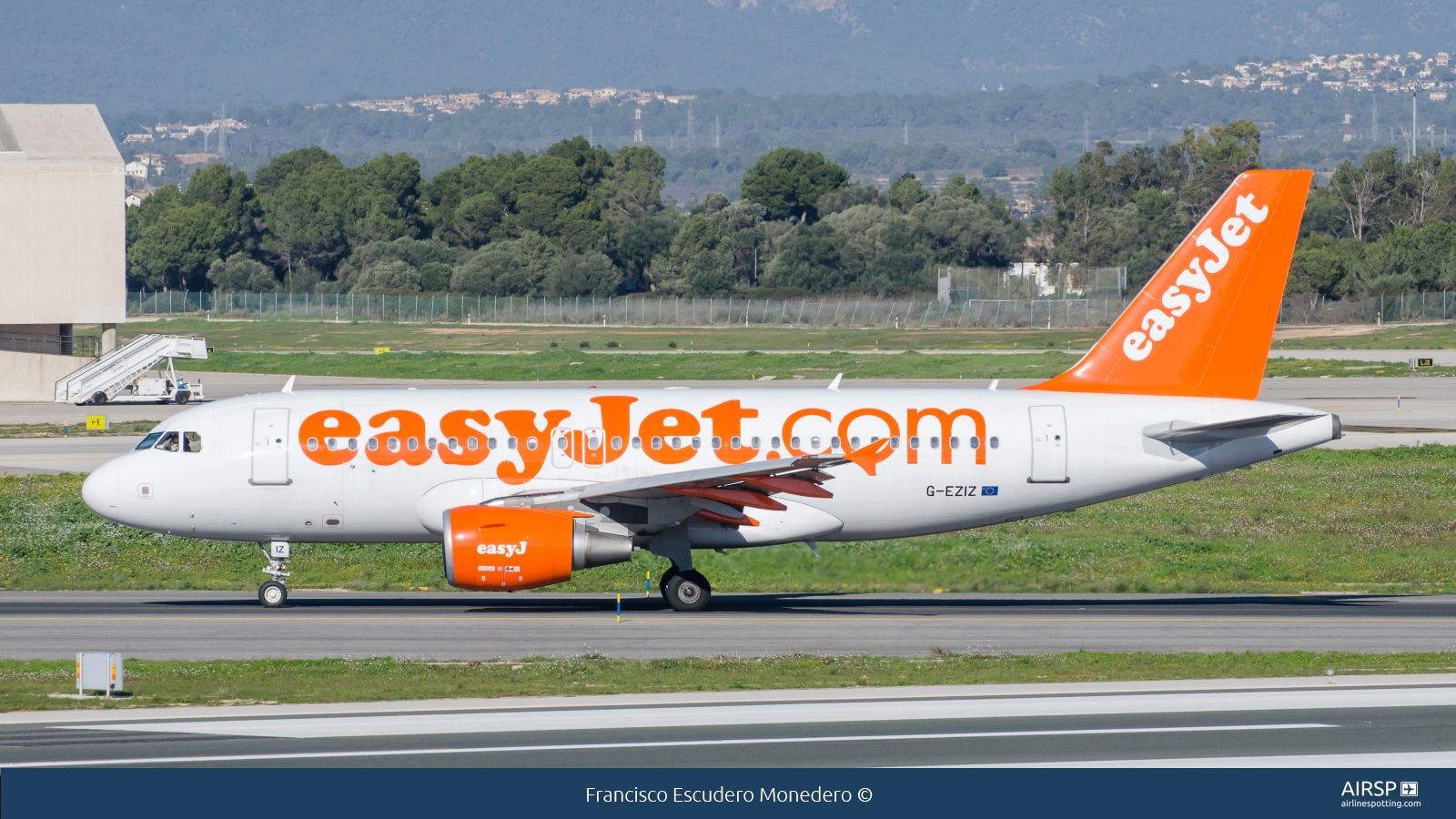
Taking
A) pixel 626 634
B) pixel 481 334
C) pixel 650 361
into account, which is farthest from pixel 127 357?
pixel 626 634

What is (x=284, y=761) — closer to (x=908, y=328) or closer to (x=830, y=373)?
(x=830, y=373)

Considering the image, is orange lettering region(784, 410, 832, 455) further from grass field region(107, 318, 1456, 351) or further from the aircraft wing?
grass field region(107, 318, 1456, 351)

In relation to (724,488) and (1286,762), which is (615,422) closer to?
(724,488)

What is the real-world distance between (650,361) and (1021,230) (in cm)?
10436

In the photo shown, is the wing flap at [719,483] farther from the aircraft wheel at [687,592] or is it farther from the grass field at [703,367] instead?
the grass field at [703,367]

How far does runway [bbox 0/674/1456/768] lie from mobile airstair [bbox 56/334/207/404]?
62037 mm

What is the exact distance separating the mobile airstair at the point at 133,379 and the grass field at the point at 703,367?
10383mm

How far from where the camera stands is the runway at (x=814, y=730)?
17047mm

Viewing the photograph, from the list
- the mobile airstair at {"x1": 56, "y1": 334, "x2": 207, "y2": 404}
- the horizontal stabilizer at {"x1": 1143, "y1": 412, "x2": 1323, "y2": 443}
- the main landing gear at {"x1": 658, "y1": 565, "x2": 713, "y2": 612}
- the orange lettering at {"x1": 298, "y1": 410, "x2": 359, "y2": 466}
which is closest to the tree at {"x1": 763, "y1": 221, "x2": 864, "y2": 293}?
the mobile airstair at {"x1": 56, "y1": 334, "x2": 207, "y2": 404}

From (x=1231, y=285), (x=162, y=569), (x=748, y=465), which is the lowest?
(x=162, y=569)

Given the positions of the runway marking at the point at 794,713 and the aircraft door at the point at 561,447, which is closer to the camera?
the runway marking at the point at 794,713

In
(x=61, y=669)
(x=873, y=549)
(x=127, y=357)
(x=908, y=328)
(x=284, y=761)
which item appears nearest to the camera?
(x=284, y=761)

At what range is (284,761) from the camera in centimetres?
1675

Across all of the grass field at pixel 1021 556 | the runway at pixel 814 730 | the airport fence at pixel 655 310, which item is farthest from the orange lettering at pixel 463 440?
the airport fence at pixel 655 310
